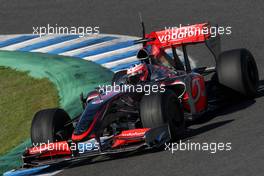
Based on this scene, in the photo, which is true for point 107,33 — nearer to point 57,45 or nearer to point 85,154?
point 57,45

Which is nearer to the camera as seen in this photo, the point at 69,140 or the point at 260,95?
the point at 69,140

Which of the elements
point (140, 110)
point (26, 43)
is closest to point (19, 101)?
point (26, 43)

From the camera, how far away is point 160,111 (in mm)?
10789

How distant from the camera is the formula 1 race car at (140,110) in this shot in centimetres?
Answer: 1075

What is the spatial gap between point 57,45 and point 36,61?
4.26 feet

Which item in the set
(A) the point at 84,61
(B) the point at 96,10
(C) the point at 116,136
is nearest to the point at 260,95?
(C) the point at 116,136

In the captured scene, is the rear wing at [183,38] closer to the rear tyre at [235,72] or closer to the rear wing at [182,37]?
the rear wing at [182,37]

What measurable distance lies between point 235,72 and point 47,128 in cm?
301

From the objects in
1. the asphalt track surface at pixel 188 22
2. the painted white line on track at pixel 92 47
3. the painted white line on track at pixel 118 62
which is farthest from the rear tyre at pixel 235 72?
the painted white line on track at pixel 92 47

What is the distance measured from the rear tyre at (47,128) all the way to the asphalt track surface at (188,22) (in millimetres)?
595

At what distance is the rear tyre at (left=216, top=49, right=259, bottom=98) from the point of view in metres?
12.4

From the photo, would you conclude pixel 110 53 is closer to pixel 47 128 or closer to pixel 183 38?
pixel 183 38

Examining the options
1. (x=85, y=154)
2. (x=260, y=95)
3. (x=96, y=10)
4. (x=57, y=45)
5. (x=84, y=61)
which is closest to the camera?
(x=85, y=154)

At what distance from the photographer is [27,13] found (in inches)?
846
